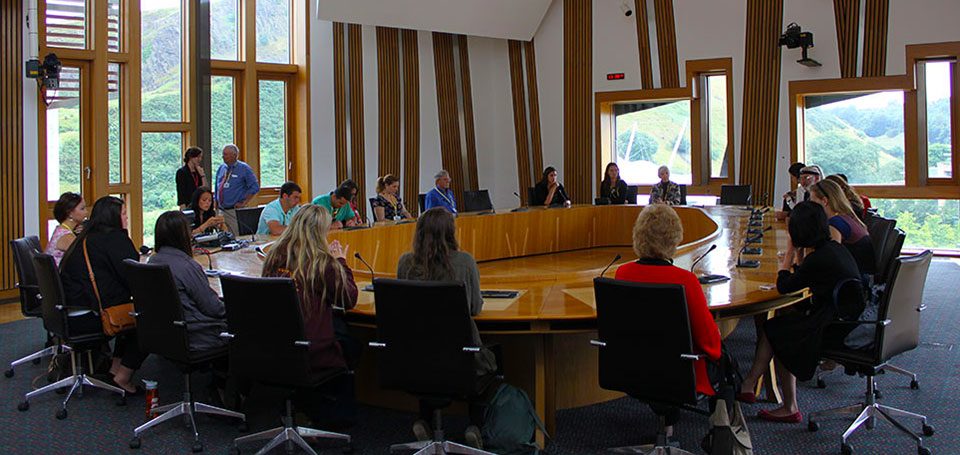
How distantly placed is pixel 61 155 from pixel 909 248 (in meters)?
9.65

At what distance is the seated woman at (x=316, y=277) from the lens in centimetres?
372

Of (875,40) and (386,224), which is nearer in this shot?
(386,224)

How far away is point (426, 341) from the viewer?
3438 millimetres

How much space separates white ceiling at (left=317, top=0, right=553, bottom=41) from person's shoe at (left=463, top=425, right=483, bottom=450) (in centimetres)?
788

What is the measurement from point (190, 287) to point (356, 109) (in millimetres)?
7661

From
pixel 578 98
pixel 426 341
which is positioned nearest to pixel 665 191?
pixel 578 98

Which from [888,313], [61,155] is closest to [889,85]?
[888,313]

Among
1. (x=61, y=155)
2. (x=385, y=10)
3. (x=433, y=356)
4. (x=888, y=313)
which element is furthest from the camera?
(x=385, y=10)

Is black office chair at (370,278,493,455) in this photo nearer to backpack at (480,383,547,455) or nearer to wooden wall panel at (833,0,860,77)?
backpack at (480,383,547,455)

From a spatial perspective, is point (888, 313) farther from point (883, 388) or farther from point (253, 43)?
point (253, 43)

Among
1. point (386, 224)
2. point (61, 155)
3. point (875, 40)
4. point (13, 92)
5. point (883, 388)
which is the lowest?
point (883, 388)

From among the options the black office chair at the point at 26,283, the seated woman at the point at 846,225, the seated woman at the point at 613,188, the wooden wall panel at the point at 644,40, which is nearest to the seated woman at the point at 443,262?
the seated woman at the point at 846,225

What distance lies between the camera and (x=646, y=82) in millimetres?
11961

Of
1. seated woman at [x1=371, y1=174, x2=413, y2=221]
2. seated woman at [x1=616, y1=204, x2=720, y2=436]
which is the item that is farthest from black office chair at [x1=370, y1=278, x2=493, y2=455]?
seated woman at [x1=371, y1=174, x2=413, y2=221]
